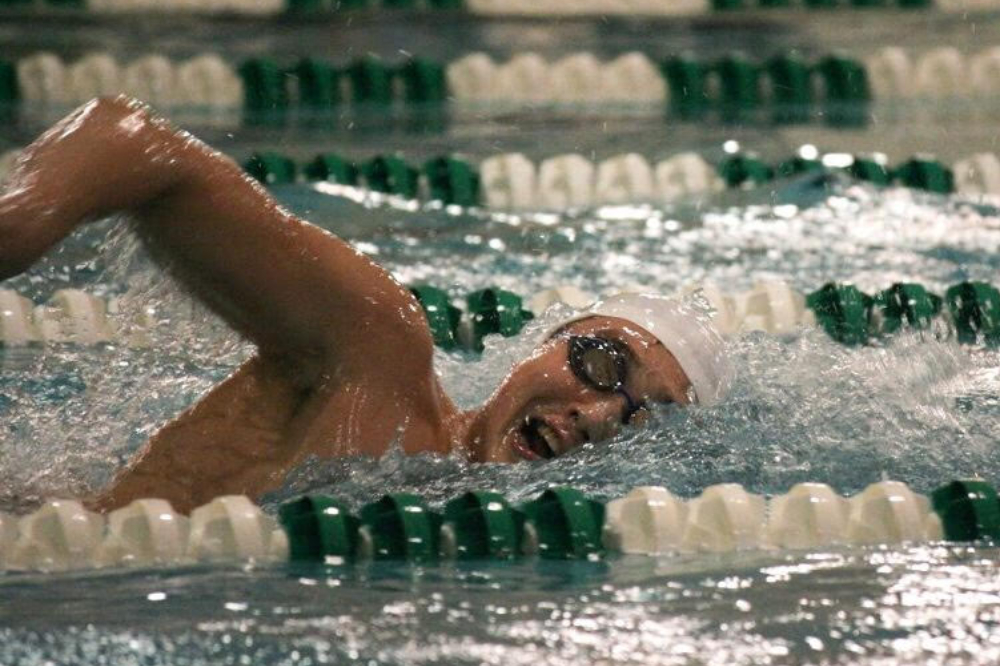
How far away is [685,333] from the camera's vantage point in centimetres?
269

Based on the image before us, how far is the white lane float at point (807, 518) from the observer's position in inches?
99.3

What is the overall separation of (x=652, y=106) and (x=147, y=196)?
3802mm

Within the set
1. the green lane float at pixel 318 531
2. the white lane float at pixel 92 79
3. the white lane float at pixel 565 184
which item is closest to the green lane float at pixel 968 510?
the green lane float at pixel 318 531

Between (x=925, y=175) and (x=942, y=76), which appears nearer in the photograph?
(x=925, y=175)

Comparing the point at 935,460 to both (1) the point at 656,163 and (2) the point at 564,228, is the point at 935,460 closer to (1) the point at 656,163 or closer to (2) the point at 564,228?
(2) the point at 564,228

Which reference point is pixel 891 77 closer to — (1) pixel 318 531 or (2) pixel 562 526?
(2) pixel 562 526

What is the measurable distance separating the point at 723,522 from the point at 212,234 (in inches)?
33.0

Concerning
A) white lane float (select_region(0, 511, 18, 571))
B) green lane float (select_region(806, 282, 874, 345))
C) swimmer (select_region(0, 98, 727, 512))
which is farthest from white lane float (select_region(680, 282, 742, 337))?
white lane float (select_region(0, 511, 18, 571))

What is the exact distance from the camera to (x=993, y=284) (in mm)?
A: 4309

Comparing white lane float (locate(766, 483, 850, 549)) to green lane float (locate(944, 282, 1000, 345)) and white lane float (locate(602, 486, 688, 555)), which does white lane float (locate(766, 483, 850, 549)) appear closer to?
white lane float (locate(602, 486, 688, 555))

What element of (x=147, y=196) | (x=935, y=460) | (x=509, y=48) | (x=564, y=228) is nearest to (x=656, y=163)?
(x=564, y=228)

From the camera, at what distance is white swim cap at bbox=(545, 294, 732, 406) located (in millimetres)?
2676

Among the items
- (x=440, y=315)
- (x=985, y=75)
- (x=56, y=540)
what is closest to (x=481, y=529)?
(x=56, y=540)

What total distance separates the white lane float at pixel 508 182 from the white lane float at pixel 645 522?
2464mm
